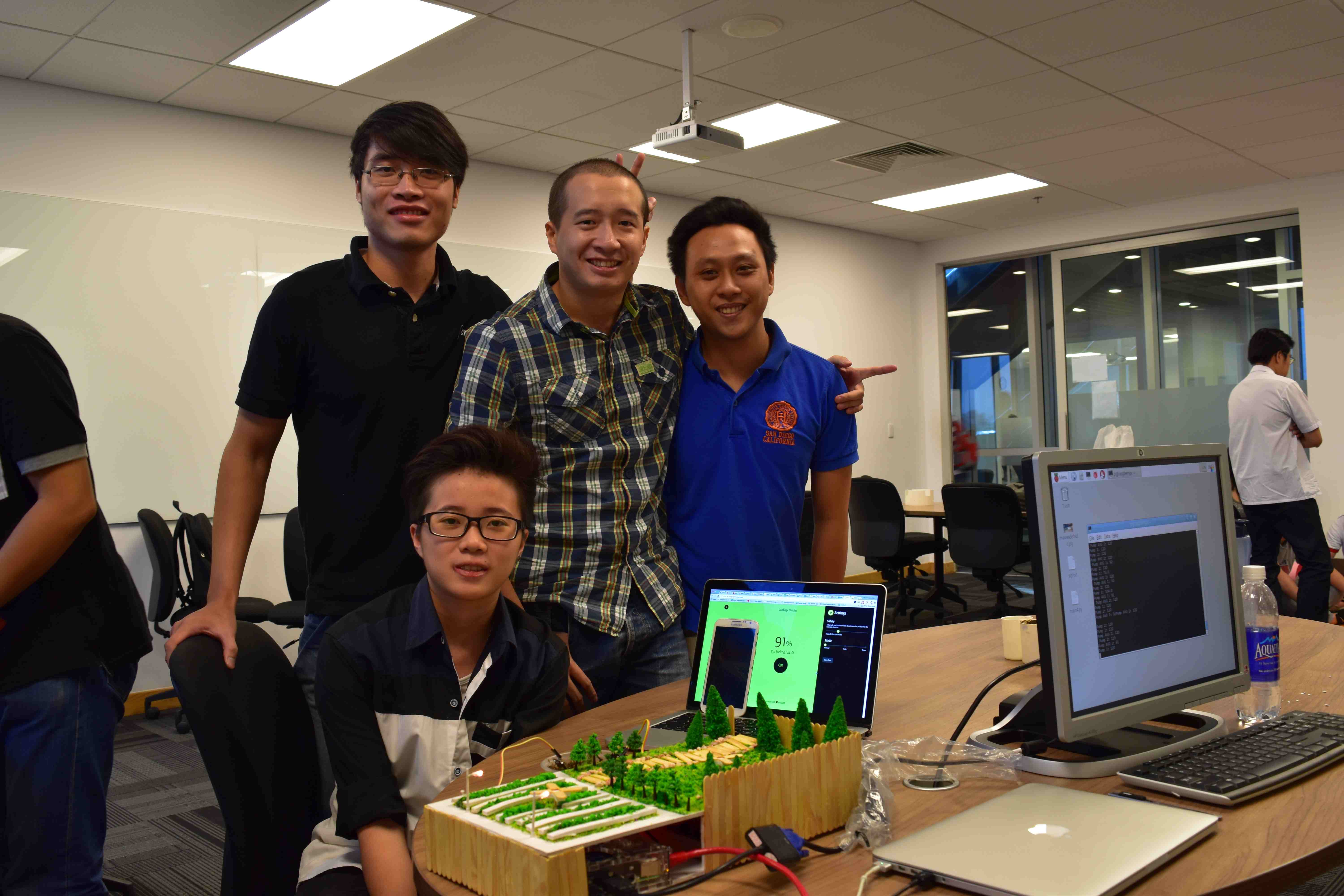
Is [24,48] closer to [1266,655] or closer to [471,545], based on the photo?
[471,545]

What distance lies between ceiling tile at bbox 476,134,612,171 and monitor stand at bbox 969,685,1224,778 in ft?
15.7

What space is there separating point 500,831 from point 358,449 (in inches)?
41.7

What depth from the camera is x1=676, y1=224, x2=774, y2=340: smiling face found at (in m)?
1.85

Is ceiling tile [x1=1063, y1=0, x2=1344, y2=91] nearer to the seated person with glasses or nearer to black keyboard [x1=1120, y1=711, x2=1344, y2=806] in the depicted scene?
black keyboard [x1=1120, y1=711, x2=1344, y2=806]

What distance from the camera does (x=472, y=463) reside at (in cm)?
150

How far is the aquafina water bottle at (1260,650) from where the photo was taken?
60.6 inches

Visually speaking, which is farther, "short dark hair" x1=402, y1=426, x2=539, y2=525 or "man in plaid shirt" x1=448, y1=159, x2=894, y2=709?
"man in plaid shirt" x1=448, y1=159, x2=894, y2=709

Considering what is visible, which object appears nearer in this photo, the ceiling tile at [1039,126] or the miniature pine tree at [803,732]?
the miniature pine tree at [803,732]

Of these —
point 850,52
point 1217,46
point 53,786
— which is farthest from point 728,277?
point 1217,46

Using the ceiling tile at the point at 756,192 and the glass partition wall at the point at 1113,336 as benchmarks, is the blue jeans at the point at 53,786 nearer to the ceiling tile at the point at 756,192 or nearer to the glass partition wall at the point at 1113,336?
the ceiling tile at the point at 756,192

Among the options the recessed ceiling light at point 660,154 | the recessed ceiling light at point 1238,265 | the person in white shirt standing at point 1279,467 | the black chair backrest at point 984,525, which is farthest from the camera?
the recessed ceiling light at point 1238,265

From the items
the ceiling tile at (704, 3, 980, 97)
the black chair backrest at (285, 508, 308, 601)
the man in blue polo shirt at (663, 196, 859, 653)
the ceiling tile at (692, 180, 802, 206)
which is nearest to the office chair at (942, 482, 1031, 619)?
the ceiling tile at (692, 180, 802, 206)

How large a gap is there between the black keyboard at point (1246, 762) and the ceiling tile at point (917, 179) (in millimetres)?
5419

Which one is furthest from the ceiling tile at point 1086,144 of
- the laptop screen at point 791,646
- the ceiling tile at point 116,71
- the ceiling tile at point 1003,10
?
the laptop screen at point 791,646
